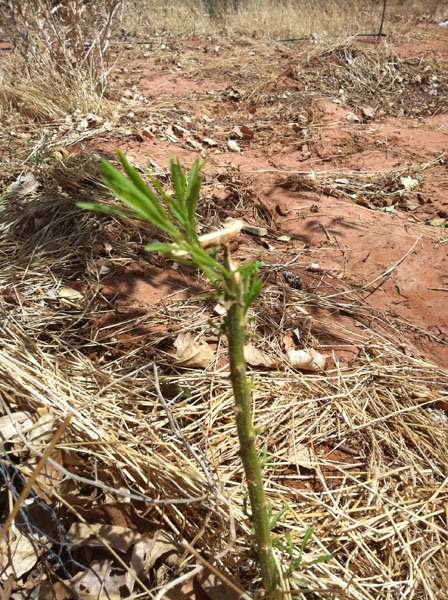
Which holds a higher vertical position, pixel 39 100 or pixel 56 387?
Result: pixel 39 100

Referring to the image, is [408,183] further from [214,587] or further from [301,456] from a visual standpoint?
[214,587]

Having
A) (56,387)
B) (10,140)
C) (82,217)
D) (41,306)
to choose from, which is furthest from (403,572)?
(10,140)

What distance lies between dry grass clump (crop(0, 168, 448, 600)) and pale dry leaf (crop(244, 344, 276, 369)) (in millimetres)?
50

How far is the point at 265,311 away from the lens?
1991 mm

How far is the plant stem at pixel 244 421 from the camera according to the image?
25.1 inches

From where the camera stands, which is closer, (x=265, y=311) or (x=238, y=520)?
(x=238, y=520)

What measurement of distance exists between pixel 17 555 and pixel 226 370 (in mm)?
891

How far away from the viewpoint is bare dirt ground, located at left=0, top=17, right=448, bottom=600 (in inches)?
45.2

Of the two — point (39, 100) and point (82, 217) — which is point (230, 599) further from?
point (39, 100)

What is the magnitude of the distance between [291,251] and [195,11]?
11938 mm

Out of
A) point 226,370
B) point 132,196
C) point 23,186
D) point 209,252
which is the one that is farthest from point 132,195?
point 23,186

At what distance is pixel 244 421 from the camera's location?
704mm

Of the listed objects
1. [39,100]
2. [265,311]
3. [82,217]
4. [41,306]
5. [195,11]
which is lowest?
[265,311]

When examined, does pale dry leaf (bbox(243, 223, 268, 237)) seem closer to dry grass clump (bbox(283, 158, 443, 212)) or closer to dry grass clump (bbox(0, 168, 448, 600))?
dry grass clump (bbox(0, 168, 448, 600))
